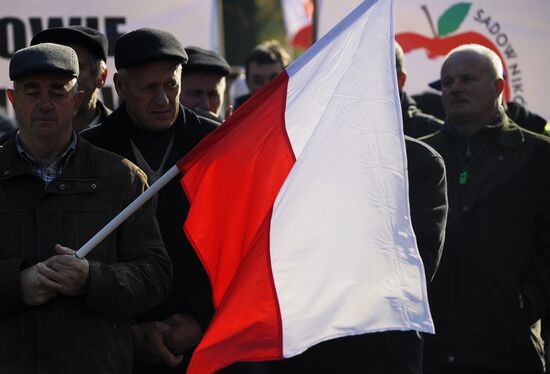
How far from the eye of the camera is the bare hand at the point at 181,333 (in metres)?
4.84

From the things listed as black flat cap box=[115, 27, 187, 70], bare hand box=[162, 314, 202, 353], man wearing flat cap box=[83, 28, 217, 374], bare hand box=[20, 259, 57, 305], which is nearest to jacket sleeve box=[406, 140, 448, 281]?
man wearing flat cap box=[83, 28, 217, 374]

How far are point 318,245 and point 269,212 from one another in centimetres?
23

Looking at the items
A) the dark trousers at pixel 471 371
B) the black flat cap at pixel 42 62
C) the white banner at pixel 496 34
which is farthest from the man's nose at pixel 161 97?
the white banner at pixel 496 34

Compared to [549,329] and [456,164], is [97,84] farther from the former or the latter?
[549,329]

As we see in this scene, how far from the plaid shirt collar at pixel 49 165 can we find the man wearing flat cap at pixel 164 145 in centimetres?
67

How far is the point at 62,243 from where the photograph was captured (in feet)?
13.9

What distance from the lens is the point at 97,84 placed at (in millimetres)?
5871

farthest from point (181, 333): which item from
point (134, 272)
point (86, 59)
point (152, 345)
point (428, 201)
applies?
point (86, 59)

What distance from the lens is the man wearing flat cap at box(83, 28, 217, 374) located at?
16.0ft

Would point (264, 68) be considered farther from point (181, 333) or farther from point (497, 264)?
point (181, 333)

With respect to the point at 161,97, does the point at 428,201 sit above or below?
below

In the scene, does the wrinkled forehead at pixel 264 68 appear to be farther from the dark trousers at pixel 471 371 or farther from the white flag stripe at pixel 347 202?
the white flag stripe at pixel 347 202

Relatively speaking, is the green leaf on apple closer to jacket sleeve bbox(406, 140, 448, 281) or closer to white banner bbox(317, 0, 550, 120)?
white banner bbox(317, 0, 550, 120)

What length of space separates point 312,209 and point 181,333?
981 mm
